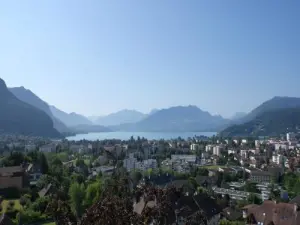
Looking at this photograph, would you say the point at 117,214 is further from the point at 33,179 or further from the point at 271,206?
the point at 33,179

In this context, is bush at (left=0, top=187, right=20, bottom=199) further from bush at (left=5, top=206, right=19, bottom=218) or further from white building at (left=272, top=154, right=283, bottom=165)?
white building at (left=272, top=154, right=283, bottom=165)

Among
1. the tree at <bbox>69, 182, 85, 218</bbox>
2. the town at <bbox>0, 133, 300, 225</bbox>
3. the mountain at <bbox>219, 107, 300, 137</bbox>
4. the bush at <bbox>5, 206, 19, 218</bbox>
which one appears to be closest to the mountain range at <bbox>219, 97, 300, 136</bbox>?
the mountain at <bbox>219, 107, 300, 137</bbox>

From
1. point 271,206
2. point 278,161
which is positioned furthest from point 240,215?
point 278,161

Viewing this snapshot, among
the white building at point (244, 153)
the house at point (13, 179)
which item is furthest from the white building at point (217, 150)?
the house at point (13, 179)

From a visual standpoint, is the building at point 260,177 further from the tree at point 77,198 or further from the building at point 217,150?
the tree at point 77,198

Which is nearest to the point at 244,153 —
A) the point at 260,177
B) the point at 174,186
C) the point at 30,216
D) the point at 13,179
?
the point at 260,177

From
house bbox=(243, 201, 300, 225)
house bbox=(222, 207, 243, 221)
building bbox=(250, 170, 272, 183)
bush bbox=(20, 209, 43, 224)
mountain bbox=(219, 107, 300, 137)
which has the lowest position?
building bbox=(250, 170, 272, 183)
